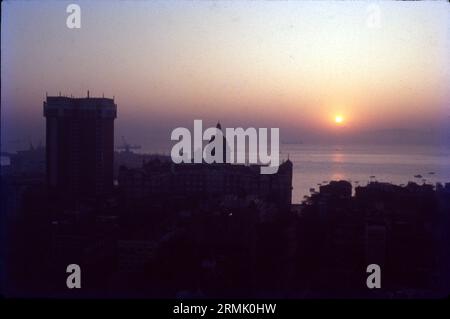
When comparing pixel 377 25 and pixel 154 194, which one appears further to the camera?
pixel 154 194

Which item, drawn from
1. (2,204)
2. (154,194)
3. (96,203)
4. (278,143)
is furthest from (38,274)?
(278,143)

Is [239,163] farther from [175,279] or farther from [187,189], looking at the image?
[175,279]

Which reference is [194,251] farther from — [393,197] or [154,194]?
[393,197]

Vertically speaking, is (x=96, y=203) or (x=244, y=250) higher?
(x=96, y=203)

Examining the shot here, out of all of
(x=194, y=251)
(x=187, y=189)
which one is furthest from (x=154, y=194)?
(x=194, y=251)
